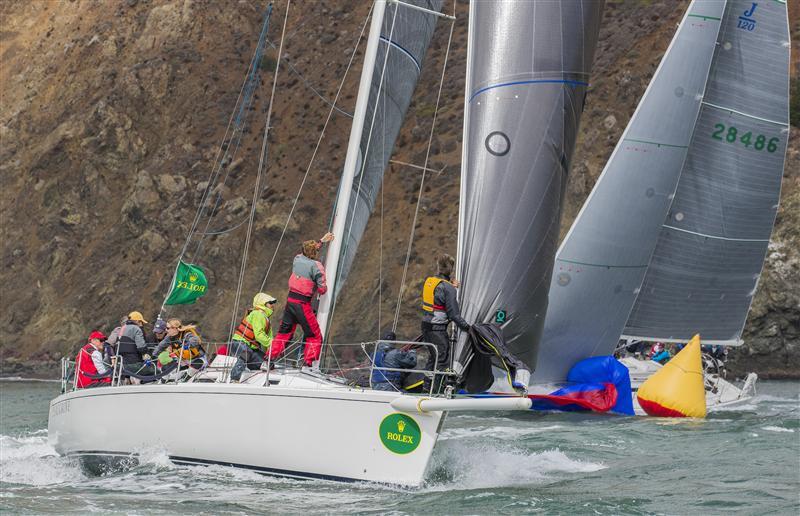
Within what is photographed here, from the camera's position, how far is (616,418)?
17859 mm

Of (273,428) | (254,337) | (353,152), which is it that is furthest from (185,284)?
(273,428)

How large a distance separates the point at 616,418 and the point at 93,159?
27.7m

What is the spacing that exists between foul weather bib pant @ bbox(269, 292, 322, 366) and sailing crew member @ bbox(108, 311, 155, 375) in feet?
6.77

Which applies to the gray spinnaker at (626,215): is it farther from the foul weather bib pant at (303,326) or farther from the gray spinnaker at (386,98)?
the foul weather bib pant at (303,326)

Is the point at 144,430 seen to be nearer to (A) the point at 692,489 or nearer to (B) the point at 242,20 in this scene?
(A) the point at 692,489

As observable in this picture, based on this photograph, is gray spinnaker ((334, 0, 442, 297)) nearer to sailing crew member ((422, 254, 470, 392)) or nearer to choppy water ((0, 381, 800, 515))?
sailing crew member ((422, 254, 470, 392))

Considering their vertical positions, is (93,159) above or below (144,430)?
above

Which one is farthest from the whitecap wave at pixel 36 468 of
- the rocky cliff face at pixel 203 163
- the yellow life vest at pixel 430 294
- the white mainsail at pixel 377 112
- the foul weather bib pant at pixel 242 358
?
the rocky cliff face at pixel 203 163

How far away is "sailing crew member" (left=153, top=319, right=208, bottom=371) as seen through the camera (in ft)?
40.8

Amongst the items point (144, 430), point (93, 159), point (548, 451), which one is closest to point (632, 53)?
point (93, 159)

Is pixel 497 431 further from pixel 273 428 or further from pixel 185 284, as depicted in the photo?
pixel 273 428

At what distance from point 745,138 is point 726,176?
78cm

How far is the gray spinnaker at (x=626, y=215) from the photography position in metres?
18.7

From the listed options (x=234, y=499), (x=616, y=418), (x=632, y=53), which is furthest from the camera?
(x=632, y=53)
